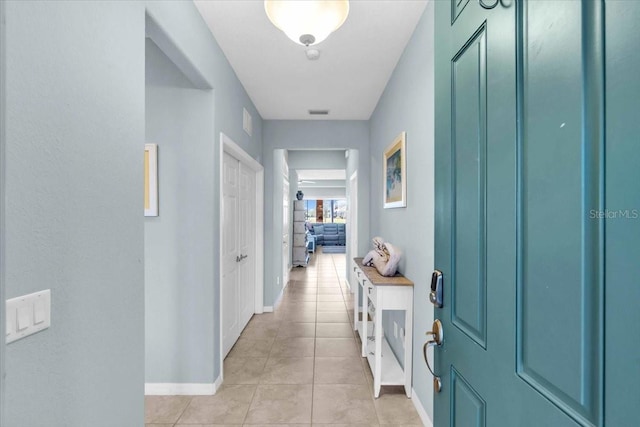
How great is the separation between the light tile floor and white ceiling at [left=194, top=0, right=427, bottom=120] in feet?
8.71

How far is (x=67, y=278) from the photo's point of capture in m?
0.93

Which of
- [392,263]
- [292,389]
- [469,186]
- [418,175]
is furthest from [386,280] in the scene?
[469,186]

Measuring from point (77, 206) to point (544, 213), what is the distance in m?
1.28

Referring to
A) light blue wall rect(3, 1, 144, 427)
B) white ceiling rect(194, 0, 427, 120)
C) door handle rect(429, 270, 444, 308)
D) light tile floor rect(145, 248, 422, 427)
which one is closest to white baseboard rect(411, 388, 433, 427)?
light tile floor rect(145, 248, 422, 427)

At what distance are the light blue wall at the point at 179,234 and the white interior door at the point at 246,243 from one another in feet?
3.53

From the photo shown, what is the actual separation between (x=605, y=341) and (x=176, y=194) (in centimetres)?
238

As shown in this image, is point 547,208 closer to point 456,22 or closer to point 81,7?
point 456,22

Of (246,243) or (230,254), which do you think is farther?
(246,243)

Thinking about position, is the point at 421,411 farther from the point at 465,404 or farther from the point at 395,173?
the point at 395,173

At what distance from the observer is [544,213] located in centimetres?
56

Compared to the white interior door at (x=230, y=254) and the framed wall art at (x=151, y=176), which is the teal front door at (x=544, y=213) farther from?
the white interior door at (x=230, y=254)

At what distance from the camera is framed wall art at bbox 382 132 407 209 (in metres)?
2.37

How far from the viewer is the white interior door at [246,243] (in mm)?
3402

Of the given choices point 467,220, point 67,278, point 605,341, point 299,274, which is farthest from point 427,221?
point 299,274
